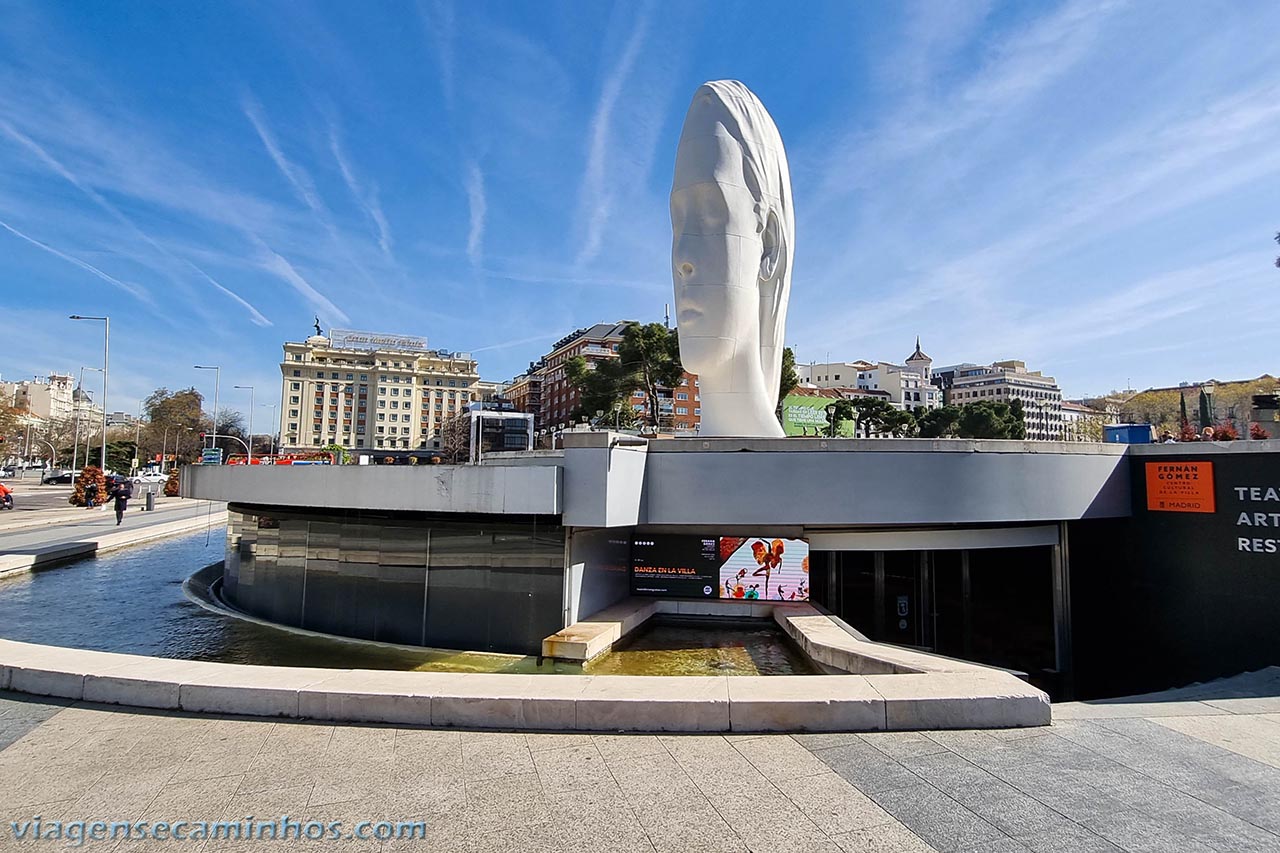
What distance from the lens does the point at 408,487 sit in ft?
44.4

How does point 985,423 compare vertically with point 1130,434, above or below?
above

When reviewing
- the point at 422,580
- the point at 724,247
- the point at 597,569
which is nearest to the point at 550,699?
the point at 597,569

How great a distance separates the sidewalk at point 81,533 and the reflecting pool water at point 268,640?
7.63ft

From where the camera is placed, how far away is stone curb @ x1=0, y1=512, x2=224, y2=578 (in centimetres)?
2008

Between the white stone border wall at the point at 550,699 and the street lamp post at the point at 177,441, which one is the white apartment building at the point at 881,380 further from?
the white stone border wall at the point at 550,699

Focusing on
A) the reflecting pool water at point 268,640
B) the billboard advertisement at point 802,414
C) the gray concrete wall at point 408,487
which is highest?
the billboard advertisement at point 802,414

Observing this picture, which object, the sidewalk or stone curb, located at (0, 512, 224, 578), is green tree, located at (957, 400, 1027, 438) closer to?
the sidewalk

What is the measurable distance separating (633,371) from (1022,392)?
108973mm

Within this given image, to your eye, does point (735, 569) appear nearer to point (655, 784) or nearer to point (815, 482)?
point (815, 482)

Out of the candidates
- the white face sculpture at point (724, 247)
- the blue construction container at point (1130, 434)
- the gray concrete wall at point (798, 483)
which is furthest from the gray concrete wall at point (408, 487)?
the blue construction container at point (1130, 434)

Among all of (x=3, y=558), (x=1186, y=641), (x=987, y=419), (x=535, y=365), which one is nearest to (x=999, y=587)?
(x=1186, y=641)

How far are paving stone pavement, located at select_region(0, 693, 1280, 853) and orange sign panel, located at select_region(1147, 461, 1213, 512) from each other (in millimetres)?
10976

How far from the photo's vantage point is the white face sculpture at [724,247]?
1852cm

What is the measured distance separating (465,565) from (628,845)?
34.3 ft
